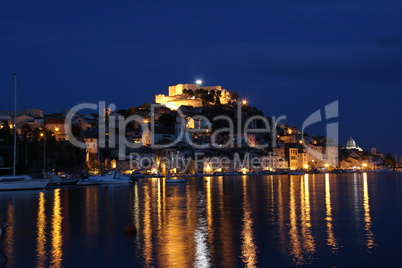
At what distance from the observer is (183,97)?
119 metres

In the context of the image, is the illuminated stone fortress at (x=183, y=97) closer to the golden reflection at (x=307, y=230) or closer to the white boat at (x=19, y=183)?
the white boat at (x=19, y=183)

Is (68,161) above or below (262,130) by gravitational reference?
below

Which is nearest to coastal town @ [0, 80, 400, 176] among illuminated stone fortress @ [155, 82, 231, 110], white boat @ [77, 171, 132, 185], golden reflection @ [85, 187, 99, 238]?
illuminated stone fortress @ [155, 82, 231, 110]

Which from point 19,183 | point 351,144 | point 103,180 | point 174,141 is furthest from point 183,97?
point 351,144

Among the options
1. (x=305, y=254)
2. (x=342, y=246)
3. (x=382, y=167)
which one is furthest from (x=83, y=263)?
(x=382, y=167)

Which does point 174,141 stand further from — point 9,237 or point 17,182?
point 9,237

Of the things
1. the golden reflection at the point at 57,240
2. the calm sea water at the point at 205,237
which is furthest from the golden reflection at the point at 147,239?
the golden reflection at the point at 57,240

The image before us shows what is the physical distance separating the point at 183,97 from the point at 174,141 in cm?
2908

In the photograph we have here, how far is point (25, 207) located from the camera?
88.1 feet

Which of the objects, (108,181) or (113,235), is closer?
(113,235)

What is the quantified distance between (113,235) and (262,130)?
100 meters

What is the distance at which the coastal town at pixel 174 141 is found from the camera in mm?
69688

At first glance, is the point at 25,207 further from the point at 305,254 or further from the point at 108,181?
the point at 108,181

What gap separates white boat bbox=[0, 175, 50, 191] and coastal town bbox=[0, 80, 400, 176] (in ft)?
28.7
